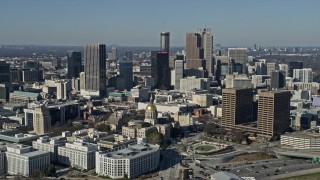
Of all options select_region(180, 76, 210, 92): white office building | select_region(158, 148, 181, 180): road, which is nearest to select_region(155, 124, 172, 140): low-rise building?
select_region(158, 148, 181, 180): road

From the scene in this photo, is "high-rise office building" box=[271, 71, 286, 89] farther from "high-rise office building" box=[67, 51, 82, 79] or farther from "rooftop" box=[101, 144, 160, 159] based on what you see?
"rooftop" box=[101, 144, 160, 159]

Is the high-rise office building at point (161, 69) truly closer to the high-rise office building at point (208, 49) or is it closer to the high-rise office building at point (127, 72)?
the high-rise office building at point (127, 72)

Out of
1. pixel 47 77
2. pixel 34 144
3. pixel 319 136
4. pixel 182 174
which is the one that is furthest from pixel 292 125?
pixel 47 77

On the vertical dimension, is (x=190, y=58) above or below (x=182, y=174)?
above

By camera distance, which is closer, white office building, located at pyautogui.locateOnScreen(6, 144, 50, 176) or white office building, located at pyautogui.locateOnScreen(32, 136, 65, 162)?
white office building, located at pyautogui.locateOnScreen(6, 144, 50, 176)

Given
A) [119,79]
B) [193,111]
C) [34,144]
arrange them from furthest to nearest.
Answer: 1. [119,79]
2. [193,111]
3. [34,144]

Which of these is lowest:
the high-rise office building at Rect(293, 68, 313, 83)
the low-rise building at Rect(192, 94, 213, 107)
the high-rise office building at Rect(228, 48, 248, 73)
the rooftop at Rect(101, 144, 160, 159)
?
the rooftop at Rect(101, 144, 160, 159)

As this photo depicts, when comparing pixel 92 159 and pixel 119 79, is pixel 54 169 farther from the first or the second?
pixel 119 79

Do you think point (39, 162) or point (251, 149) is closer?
point (39, 162)
